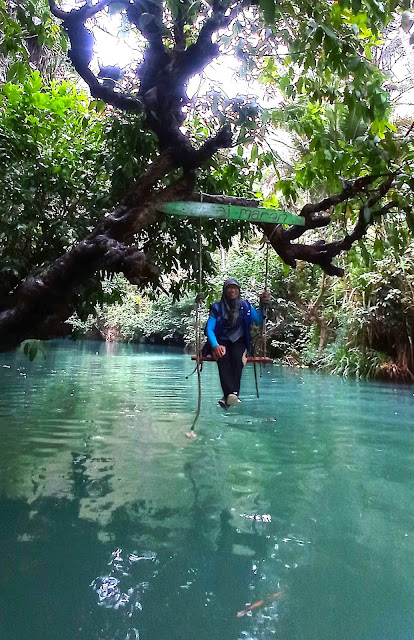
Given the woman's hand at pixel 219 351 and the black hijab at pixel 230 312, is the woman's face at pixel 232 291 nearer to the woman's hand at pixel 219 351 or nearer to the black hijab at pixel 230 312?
the black hijab at pixel 230 312

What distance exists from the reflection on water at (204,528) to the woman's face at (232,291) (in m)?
1.53

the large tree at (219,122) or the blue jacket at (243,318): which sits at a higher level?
the large tree at (219,122)

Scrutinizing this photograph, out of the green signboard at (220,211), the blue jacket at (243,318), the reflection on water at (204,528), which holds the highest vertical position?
the green signboard at (220,211)

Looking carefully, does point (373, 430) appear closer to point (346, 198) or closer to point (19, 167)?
point (346, 198)

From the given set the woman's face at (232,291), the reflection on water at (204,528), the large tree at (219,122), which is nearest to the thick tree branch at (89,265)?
the large tree at (219,122)

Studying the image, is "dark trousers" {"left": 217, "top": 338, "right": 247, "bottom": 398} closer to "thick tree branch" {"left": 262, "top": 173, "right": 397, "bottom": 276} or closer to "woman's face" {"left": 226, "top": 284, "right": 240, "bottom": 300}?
"woman's face" {"left": 226, "top": 284, "right": 240, "bottom": 300}

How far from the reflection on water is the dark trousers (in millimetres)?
612

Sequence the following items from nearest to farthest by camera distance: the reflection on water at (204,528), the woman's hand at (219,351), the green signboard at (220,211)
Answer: the reflection on water at (204,528), the green signboard at (220,211), the woman's hand at (219,351)

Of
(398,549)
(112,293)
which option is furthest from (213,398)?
(398,549)

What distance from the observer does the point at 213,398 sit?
29.2 ft

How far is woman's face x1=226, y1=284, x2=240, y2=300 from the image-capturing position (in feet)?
17.8

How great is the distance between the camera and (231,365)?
5.52 m

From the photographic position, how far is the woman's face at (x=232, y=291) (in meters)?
5.42

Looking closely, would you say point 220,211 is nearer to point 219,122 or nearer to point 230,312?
point 219,122
